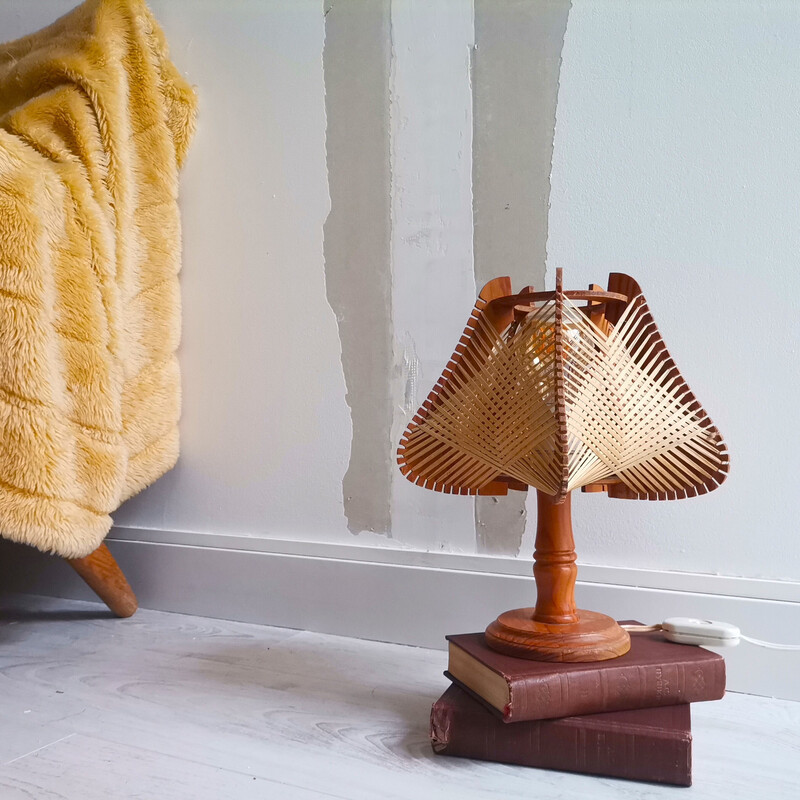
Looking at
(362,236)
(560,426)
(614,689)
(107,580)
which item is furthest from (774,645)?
(107,580)

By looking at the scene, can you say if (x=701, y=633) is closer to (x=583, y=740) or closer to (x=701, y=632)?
(x=701, y=632)

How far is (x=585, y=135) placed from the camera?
0.94 metres

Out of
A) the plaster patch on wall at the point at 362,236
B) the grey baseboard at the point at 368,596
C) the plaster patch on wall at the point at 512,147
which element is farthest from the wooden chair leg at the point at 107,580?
the plaster patch on wall at the point at 512,147

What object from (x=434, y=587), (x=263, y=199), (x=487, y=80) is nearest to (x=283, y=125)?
(x=263, y=199)

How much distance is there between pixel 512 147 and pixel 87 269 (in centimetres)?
59

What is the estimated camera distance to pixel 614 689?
64cm

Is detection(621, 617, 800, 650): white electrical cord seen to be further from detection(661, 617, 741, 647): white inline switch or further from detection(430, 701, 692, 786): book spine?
detection(430, 701, 692, 786): book spine

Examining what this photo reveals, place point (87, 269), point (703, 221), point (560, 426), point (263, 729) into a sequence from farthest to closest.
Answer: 1. point (87, 269)
2. point (703, 221)
3. point (263, 729)
4. point (560, 426)

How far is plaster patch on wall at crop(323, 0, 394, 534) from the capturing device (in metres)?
1.06

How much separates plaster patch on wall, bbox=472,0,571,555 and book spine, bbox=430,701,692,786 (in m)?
0.34

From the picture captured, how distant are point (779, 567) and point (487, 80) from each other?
715 mm

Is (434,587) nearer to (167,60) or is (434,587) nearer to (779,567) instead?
(779,567)

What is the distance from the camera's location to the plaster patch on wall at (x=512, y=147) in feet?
3.14

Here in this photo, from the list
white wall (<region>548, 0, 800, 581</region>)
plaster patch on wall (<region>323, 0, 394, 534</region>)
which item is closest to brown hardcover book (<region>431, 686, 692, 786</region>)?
white wall (<region>548, 0, 800, 581</region>)
